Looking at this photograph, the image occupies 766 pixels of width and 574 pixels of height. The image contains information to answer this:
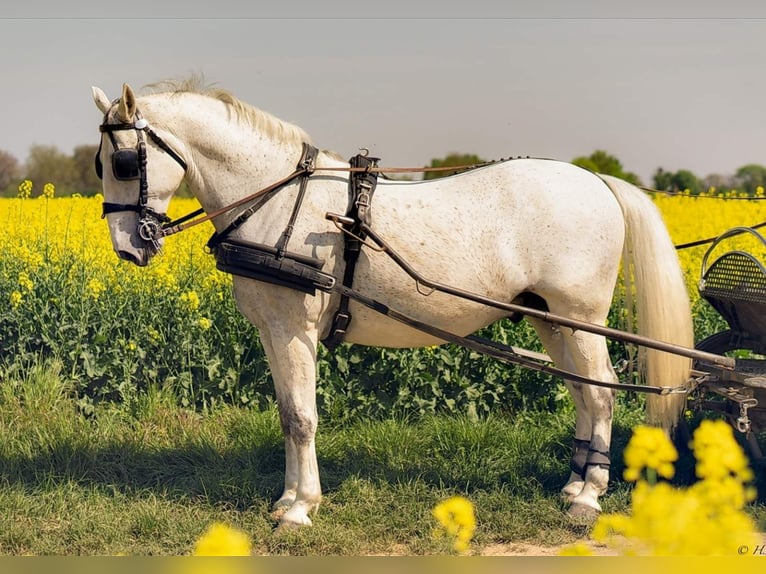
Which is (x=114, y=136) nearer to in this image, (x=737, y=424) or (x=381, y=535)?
(x=381, y=535)

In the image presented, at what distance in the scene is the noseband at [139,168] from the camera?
13.3 ft

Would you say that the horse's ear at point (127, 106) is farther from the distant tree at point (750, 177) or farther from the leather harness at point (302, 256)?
the distant tree at point (750, 177)

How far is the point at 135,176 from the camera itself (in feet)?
13.4

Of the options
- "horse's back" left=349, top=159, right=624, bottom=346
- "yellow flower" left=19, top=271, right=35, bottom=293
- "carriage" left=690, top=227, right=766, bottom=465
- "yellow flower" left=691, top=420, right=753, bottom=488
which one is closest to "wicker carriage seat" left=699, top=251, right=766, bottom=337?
"carriage" left=690, top=227, right=766, bottom=465

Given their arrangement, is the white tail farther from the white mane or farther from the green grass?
the white mane

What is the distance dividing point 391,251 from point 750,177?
11.8 m

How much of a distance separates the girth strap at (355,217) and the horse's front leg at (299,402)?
160 millimetres

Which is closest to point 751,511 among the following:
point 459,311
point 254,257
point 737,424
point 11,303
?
point 737,424

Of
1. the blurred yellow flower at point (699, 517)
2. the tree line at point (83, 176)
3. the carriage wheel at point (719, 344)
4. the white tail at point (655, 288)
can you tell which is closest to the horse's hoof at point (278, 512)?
the white tail at point (655, 288)

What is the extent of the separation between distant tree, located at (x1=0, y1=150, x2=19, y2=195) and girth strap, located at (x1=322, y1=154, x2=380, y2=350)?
718cm

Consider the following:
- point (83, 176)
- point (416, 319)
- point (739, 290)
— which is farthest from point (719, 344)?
point (83, 176)

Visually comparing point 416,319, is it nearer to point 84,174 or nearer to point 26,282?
point 26,282

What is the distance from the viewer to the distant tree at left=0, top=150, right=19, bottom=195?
33.9 ft

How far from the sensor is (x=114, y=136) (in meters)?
4.08
